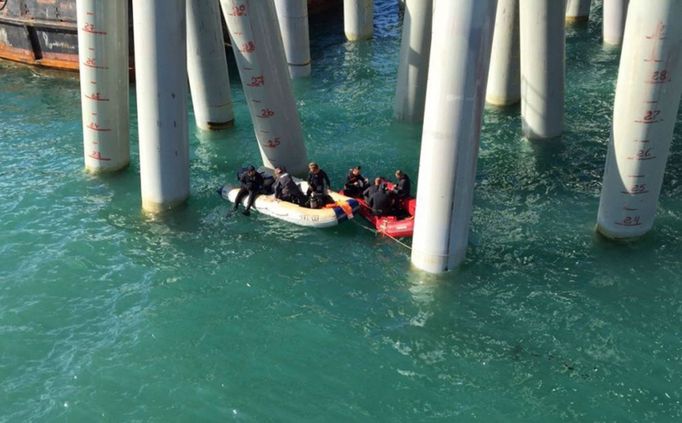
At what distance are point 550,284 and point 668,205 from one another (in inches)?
201

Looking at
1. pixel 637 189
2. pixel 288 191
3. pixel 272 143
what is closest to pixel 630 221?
pixel 637 189

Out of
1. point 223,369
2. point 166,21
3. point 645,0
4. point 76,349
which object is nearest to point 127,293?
point 76,349

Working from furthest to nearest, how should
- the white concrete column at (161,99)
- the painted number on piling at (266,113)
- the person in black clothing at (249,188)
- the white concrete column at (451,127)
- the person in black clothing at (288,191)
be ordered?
the painted number on piling at (266,113)
the person in black clothing at (249,188)
the person in black clothing at (288,191)
the white concrete column at (161,99)
the white concrete column at (451,127)

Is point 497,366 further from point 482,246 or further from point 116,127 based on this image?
point 116,127

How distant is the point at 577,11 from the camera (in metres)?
37.0

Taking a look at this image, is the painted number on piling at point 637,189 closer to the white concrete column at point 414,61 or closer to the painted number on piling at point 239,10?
the white concrete column at point 414,61

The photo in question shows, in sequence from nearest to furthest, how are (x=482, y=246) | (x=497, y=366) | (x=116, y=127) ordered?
(x=497, y=366) < (x=482, y=246) < (x=116, y=127)

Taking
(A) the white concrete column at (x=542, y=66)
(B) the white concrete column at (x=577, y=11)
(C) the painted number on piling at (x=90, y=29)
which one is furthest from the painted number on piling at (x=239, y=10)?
(B) the white concrete column at (x=577, y=11)

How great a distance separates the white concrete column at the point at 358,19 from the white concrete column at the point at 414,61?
35.3ft

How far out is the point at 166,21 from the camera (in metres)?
17.6

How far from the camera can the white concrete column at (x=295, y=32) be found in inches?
1124

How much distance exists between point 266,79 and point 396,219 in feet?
16.2

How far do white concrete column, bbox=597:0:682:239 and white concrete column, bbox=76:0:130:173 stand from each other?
12476mm

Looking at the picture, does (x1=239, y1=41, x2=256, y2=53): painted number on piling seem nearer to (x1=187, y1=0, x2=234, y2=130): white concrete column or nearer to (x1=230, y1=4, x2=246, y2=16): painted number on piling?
(x1=230, y1=4, x2=246, y2=16): painted number on piling
